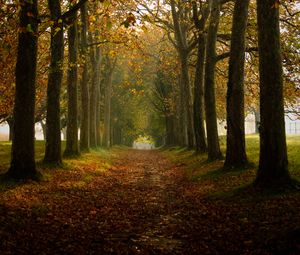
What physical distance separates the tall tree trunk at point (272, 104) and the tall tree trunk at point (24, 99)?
7.42m

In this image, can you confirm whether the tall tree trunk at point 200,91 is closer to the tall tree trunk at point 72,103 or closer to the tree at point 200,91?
the tree at point 200,91

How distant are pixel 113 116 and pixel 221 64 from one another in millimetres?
26946

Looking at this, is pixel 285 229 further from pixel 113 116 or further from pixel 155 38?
pixel 113 116

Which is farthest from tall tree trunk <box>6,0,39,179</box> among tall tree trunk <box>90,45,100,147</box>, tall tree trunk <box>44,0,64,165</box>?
tall tree trunk <box>90,45,100,147</box>

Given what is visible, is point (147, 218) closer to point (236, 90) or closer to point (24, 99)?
point (24, 99)

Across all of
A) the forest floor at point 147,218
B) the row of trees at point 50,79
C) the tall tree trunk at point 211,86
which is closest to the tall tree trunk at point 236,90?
the forest floor at point 147,218

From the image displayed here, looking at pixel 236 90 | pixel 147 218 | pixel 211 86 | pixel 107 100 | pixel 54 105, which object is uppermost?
pixel 107 100

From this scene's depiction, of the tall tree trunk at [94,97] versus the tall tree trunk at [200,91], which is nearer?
the tall tree trunk at [200,91]

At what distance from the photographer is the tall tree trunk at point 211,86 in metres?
20.1

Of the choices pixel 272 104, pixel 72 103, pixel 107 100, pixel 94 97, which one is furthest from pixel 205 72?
pixel 107 100

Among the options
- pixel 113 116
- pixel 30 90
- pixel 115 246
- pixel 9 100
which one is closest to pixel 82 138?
pixel 9 100

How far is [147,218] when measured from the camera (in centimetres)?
1009

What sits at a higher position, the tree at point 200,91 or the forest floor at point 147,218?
the tree at point 200,91

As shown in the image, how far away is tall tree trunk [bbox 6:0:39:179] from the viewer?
45.6 ft
